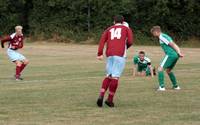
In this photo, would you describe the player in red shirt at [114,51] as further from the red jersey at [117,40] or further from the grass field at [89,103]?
the grass field at [89,103]

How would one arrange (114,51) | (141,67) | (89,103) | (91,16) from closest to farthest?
(114,51), (89,103), (141,67), (91,16)

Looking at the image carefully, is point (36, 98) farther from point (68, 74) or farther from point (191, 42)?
point (191, 42)

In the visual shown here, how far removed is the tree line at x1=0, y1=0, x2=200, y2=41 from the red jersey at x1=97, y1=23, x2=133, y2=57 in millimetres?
42846

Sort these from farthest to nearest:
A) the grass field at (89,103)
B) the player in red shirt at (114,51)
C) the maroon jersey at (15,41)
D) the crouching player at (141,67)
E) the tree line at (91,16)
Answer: the tree line at (91,16), the crouching player at (141,67), the maroon jersey at (15,41), the player in red shirt at (114,51), the grass field at (89,103)

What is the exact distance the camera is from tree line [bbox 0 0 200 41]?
184 feet

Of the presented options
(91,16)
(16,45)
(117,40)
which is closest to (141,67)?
(16,45)

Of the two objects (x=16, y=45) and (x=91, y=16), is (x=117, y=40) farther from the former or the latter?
(x=91, y=16)

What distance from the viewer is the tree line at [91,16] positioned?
56.2 metres

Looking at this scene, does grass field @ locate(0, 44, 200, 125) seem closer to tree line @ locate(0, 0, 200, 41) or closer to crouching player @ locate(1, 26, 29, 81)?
crouching player @ locate(1, 26, 29, 81)

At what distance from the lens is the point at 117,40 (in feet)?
40.9

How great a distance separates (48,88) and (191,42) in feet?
132

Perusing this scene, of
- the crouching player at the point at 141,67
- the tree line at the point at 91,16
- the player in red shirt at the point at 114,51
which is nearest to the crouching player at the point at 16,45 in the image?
the crouching player at the point at 141,67

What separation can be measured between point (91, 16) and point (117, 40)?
150 ft

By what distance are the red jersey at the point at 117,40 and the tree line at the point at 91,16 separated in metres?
42.8
